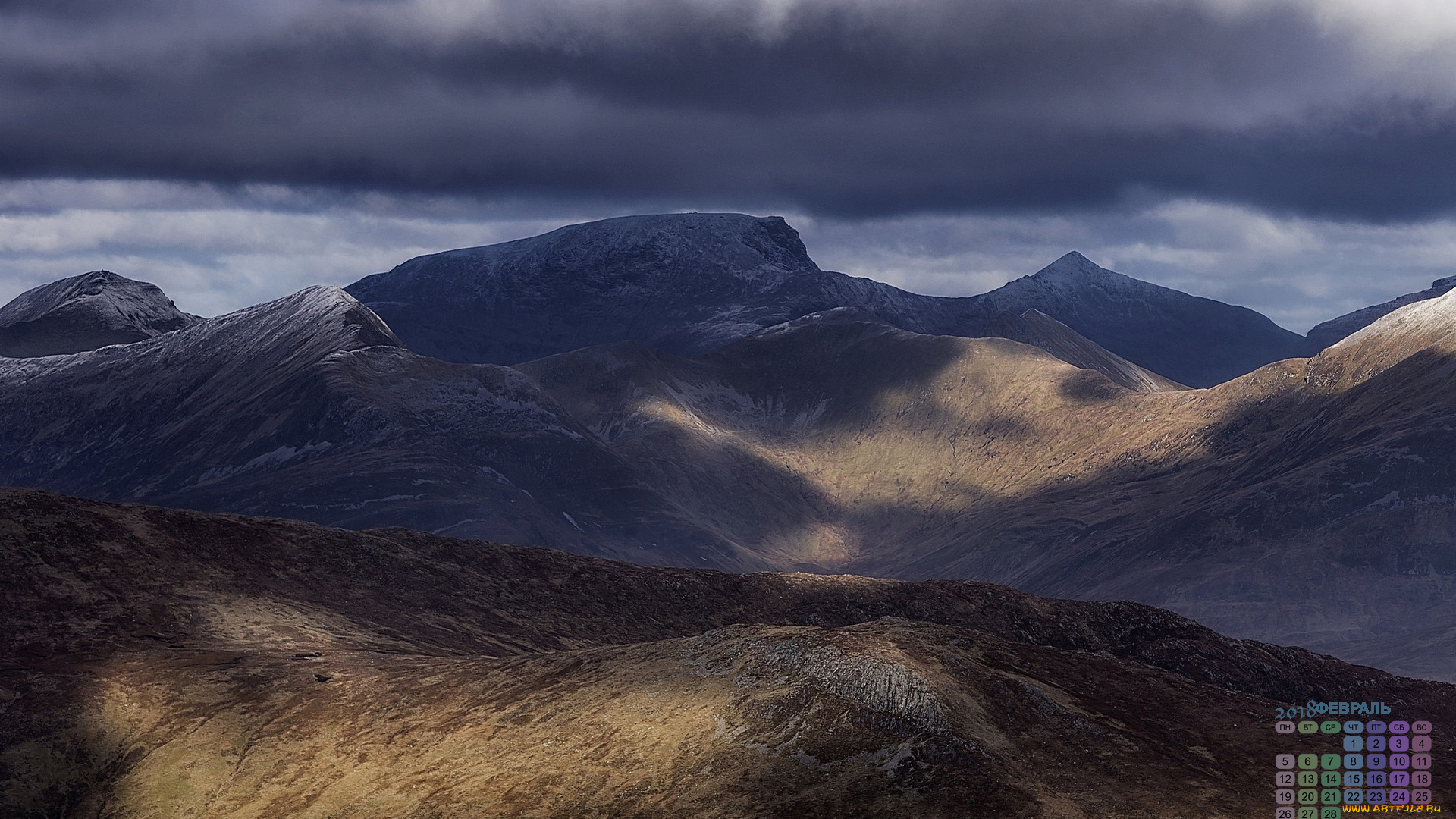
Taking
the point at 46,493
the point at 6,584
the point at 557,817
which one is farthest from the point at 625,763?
the point at 46,493

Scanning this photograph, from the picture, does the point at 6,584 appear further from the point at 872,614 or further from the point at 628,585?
the point at 872,614

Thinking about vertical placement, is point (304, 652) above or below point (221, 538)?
below
